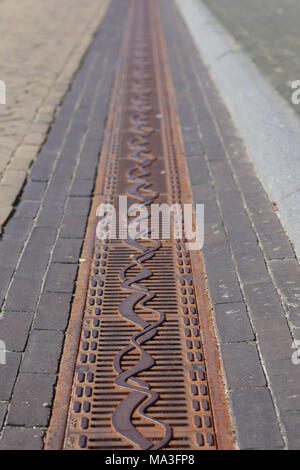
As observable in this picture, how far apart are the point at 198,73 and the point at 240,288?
531 cm

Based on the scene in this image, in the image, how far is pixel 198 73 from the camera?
27.0 ft

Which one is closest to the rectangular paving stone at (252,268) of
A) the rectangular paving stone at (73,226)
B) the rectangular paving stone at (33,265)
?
the rectangular paving stone at (73,226)

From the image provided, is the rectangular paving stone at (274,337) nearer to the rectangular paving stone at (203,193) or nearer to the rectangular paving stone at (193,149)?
the rectangular paving stone at (203,193)

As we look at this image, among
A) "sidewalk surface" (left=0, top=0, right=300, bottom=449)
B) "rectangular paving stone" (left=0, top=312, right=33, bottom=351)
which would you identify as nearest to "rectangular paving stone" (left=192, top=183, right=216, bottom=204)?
"sidewalk surface" (left=0, top=0, right=300, bottom=449)

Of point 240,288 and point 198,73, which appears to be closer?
point 240,288

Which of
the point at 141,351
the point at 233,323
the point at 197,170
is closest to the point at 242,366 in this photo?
the point at 233,323

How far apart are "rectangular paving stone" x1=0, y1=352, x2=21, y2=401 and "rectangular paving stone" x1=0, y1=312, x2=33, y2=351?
0.07 m

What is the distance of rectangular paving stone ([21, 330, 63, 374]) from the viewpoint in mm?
3016

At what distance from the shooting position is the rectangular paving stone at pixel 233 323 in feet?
10.6

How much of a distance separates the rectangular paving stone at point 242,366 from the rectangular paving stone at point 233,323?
0.19 ft

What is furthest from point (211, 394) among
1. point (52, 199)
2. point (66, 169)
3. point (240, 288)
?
point (66, 169)

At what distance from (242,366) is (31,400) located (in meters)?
1.09

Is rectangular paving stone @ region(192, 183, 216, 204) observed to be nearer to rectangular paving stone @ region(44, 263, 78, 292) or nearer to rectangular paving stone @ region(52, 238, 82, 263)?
rectangular paving stone @ region(52, 238, 82, 263)

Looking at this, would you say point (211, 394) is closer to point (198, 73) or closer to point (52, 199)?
point (52, 199)
